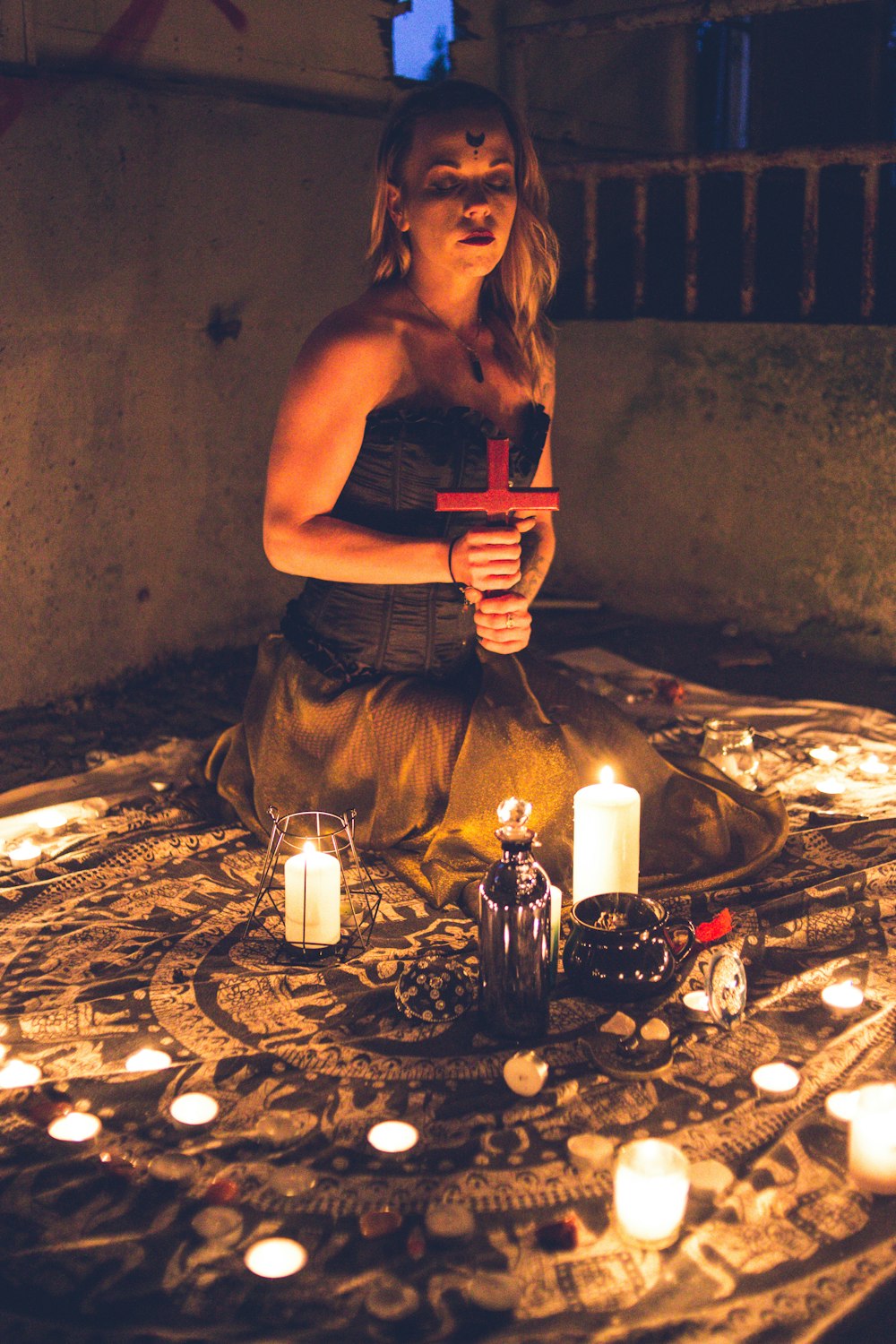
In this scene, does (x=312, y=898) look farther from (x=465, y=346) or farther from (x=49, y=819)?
(x=465, y=346)

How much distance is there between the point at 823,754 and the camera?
371cm

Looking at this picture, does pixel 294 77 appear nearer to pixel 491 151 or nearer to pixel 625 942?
pixel 491 151

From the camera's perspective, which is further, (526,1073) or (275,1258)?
(526,1073)

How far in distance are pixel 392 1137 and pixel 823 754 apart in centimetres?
215

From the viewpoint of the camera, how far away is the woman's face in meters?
2.59

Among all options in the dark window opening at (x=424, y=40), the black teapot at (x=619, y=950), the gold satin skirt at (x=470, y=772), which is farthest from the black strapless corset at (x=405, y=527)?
the dark window opening at (x=424, y=40)

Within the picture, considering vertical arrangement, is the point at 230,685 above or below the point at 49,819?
above

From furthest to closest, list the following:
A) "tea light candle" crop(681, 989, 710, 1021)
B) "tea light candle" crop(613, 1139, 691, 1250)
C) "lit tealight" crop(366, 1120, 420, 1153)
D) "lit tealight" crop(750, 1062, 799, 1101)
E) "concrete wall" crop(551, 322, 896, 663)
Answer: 1. "concrete wall" crop(551, 322, 896, 663)
2. "tea light candle" crop(681, 989, 710, 1021)
3. "lit tealight" crop(750, 1062, 799, 1101)
4. "lit tealight" crop(366, 1120, 420, 1153)
5. "tea light candle" crop(613, 1139, 691, 1250)

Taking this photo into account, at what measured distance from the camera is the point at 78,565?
431 cm

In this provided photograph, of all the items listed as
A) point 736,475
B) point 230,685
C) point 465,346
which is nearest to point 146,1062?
point 465,346

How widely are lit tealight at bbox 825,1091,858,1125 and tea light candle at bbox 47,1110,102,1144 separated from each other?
43.2 inches

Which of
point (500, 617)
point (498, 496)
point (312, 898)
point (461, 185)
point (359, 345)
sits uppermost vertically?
point (461, 185)

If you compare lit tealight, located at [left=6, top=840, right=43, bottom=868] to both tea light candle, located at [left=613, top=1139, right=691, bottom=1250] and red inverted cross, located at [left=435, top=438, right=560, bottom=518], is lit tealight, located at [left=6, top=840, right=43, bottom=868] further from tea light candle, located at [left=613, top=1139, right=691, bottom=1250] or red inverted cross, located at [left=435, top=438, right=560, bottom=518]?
tea light candle, located at [left=613, top=1139, right=691, bottom=1250]

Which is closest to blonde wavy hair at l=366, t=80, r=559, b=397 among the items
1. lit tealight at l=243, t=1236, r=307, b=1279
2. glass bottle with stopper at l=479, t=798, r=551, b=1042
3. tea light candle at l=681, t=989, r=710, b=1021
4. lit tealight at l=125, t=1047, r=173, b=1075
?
glass bottle with stopper at l=479, t=798, r=551, b=1042
